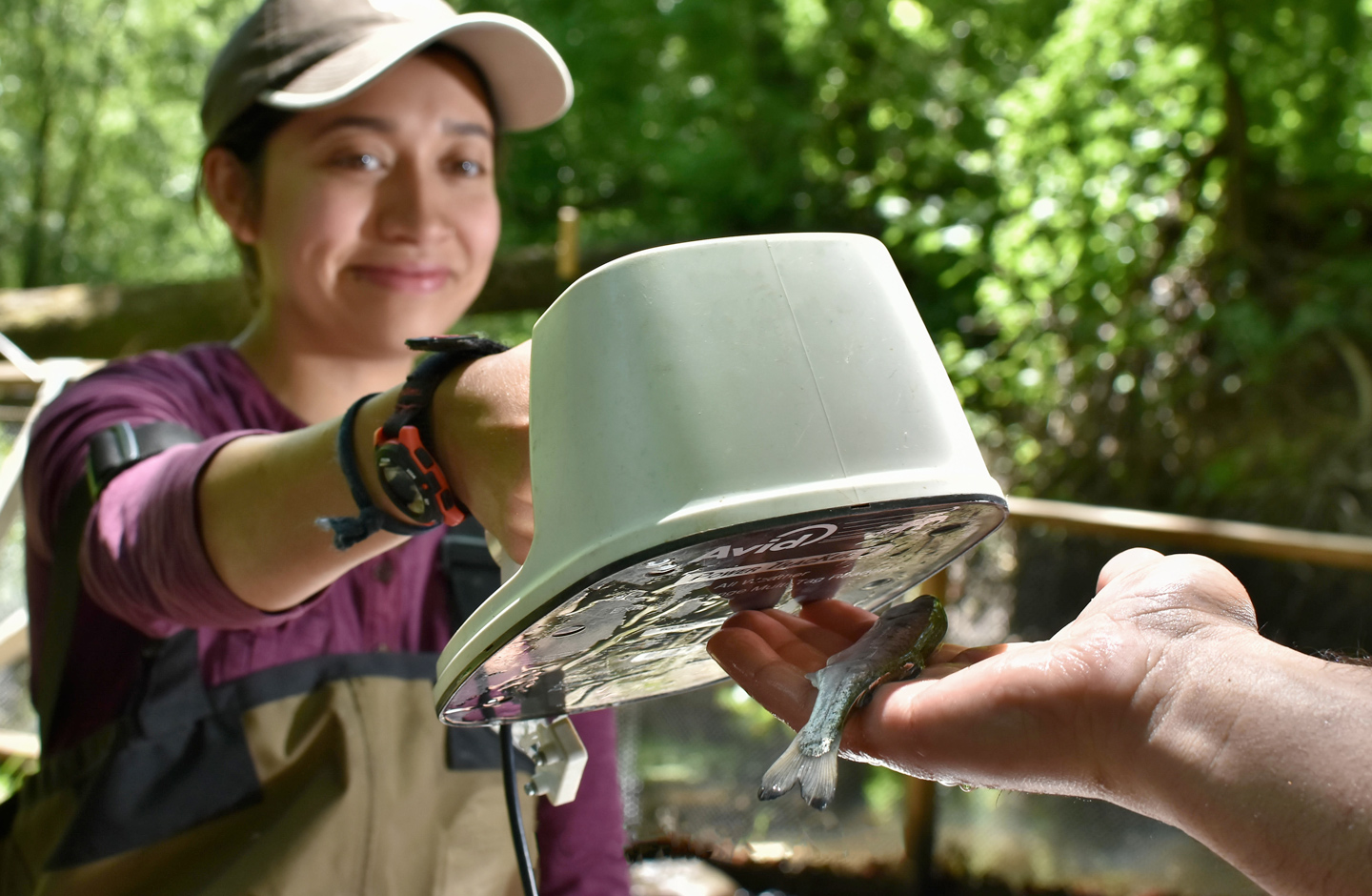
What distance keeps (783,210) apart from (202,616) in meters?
6.92

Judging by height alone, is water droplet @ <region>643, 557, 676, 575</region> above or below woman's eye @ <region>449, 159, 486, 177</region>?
below

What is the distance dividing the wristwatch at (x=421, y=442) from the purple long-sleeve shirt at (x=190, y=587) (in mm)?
249

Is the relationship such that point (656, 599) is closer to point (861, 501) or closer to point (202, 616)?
point (861, 501)

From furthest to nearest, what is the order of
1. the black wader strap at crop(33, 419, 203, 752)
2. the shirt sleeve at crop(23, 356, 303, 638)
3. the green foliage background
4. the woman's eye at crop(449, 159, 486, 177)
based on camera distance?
the green foliage background, the woman's eye at crop(449, 159, 486, 177), the black wader strap at crop(33, 419, 203, 752), the shirt sleeve at crop(23, 356, 303, 638)

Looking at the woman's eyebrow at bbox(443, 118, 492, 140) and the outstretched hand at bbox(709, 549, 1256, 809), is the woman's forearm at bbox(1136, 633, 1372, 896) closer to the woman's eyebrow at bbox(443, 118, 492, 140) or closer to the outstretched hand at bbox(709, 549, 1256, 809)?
the outstretched hand at bbox(709, 549, 1256, 809)

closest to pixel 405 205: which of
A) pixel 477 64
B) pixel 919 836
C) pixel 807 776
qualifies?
pixel 477 64

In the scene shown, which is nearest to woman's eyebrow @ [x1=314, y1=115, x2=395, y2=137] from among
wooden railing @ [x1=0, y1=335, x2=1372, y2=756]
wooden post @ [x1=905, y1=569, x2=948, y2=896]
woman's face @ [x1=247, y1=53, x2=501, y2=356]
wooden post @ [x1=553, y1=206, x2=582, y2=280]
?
woman's face @ [x1=247, y1=53, x2=501, y2=356]

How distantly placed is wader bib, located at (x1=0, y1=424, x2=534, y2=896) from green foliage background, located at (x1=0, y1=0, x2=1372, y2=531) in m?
3.91

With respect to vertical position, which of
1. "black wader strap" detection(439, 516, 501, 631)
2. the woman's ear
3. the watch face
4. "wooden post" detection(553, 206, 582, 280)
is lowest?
"wooden post" detection(553, 206, 582, 280)

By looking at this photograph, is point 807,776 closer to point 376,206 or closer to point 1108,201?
point 376,206

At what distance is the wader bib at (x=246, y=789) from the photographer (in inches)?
41.9

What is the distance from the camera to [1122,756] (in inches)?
27.5

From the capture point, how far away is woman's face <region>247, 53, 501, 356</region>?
1.34m

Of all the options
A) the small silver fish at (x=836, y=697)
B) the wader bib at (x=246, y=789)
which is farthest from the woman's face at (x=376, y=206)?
the small silver fish at (x=836, y=697)
